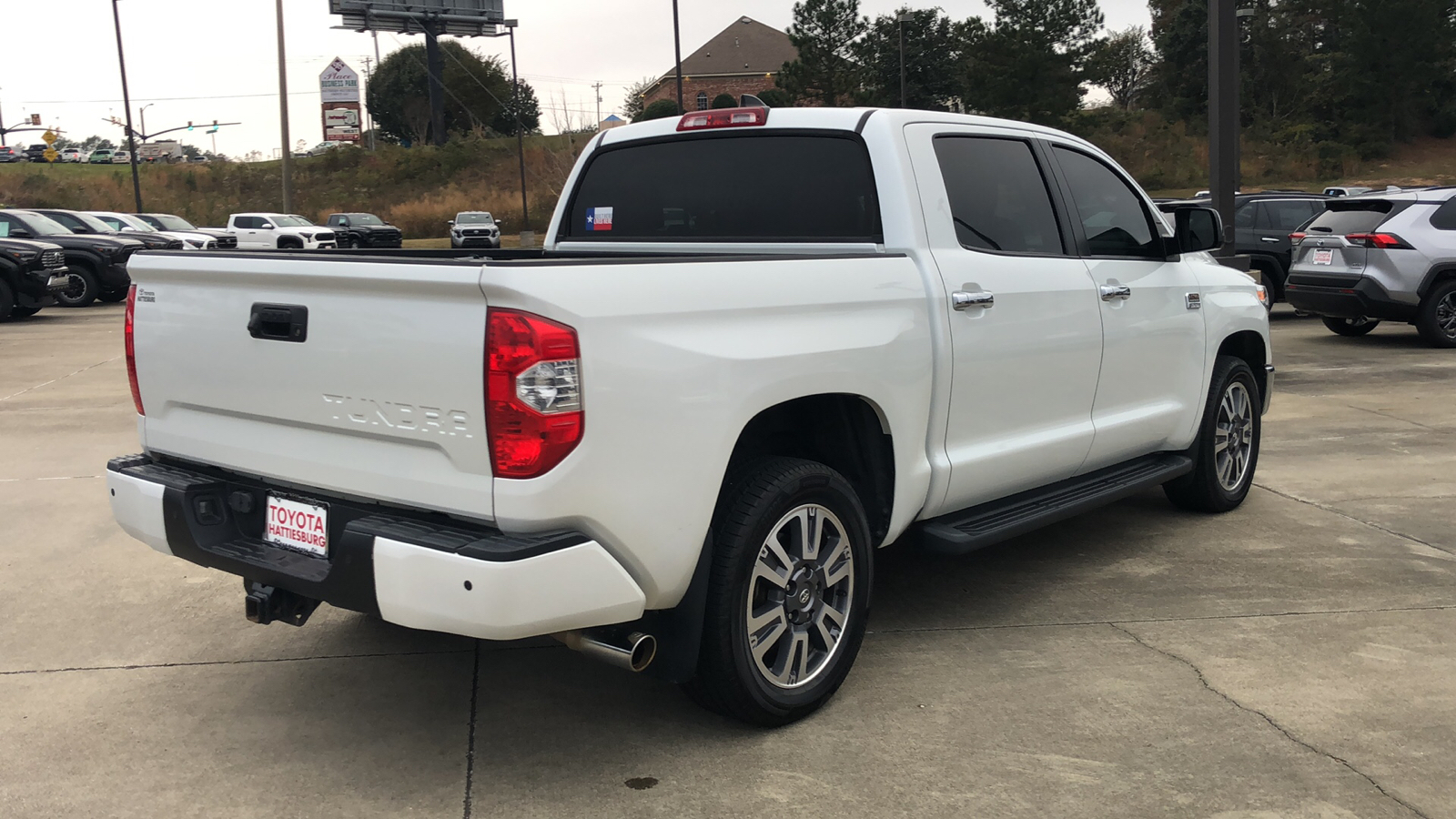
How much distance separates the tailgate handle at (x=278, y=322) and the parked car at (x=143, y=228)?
81.7ft

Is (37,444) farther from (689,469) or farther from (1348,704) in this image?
(1348,704)

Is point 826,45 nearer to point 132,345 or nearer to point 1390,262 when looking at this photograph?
point 1390,262

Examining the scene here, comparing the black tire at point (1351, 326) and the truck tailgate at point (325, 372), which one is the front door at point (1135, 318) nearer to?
the truck tailgate at point (325, 372)

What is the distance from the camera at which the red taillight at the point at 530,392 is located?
284cm

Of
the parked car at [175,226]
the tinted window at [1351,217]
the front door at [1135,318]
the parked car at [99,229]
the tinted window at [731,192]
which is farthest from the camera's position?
the parked car at [175,226]

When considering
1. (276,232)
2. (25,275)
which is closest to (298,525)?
(25,275)

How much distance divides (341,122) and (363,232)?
3737 centimetres

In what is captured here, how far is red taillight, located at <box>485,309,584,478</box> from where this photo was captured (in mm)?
2842

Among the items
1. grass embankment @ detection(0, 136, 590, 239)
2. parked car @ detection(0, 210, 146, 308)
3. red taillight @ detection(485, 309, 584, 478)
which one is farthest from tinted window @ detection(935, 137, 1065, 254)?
grass embankment @ detection(0, 136, 590, 239)

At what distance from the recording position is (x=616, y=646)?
10.6 feet

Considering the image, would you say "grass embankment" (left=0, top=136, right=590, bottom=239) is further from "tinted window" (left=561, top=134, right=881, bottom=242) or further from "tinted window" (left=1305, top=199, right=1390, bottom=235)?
"tinted window" (left=561, top=134, right=881, bottom=242)

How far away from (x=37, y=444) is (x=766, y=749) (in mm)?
6920

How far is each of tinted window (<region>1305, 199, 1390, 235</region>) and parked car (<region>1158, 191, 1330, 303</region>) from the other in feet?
7.99

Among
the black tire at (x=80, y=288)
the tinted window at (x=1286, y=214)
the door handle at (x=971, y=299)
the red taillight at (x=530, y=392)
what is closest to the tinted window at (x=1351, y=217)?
the tinted window at (x=1286, y=214)
